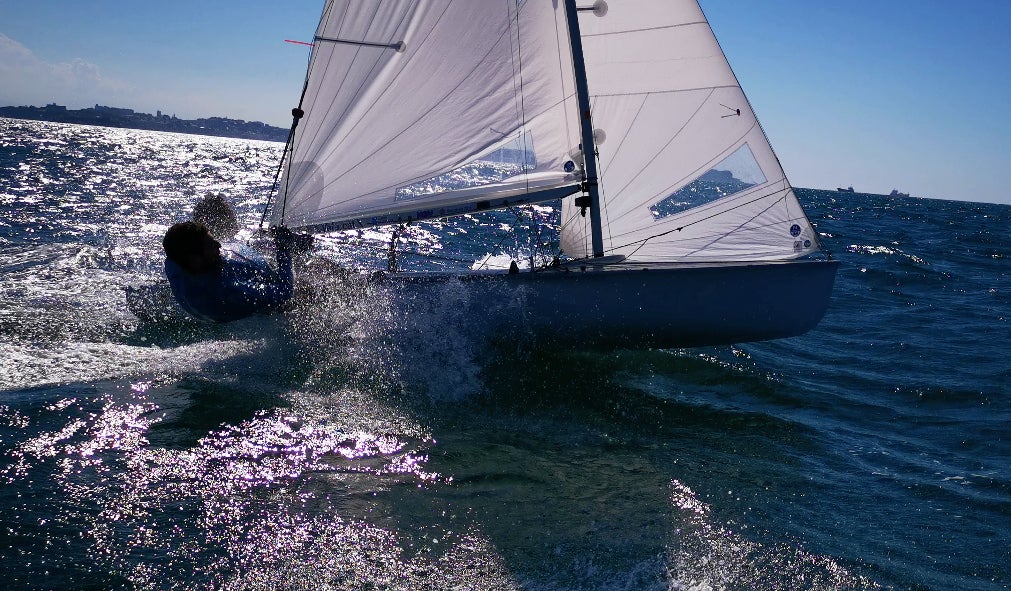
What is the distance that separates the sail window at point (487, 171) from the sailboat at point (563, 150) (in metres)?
0.01

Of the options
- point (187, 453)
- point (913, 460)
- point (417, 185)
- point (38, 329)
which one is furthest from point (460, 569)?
point (38, 329)

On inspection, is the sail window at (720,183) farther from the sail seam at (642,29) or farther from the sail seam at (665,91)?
the sail seam at (642,29)

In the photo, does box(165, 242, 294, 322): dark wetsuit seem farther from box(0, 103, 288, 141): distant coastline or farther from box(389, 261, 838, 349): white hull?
box(0, 103, 288, 141): distant coastline

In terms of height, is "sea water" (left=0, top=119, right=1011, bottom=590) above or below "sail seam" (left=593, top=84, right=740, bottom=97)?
below

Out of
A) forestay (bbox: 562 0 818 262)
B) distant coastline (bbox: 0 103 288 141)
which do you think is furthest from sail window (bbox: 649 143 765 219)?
distant coastline (bbox: 0 103 288 141)

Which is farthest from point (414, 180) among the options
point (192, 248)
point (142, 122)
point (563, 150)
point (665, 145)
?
point (142, 122)

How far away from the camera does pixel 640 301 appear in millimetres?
5945

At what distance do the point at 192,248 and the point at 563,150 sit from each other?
11.0 feet

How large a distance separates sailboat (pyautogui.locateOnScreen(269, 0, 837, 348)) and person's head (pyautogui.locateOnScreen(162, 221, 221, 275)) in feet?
3.12

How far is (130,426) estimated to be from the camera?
4.30m

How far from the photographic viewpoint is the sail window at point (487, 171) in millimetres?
6062

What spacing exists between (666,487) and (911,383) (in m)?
4.63

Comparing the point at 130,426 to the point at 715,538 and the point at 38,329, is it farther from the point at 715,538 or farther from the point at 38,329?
the point at 715,538

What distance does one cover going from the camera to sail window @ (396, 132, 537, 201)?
606 cm
